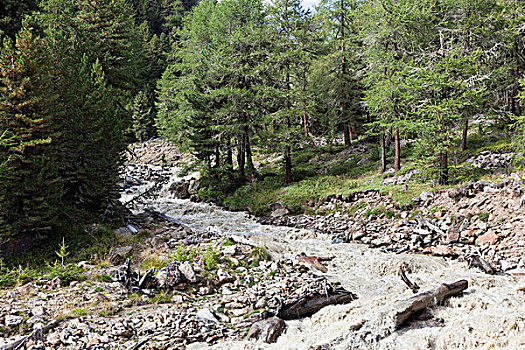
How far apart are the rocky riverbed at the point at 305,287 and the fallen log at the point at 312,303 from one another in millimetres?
216

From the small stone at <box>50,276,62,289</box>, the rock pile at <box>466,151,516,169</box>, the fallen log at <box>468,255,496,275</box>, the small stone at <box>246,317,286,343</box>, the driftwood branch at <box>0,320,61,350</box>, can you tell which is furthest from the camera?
the rock pile at <box>466,151,516,169</box>

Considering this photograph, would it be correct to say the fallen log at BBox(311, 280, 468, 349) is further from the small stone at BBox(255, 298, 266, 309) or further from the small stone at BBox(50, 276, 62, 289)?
the small stone at BBox(50, 276, 62, 289)

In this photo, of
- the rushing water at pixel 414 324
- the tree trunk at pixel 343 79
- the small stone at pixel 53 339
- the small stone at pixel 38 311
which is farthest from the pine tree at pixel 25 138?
the tree trunk at pixel 343 79

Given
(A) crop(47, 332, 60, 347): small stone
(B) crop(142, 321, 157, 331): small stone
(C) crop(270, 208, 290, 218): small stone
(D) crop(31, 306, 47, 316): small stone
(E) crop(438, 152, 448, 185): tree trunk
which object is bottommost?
(C) crop(270, 208, 290, 218): small stone

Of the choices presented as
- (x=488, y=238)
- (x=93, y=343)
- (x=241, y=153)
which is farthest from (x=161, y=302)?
(x=241, y=153)

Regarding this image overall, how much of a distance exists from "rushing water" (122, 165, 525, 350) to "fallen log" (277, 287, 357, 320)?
240 mm

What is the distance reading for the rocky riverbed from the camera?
6824mm

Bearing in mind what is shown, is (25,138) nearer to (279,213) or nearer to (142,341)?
(142,341)

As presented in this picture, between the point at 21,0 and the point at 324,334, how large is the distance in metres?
21.4

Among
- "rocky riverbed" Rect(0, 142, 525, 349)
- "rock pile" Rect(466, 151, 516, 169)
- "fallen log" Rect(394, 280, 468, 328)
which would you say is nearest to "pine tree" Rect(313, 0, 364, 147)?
"rock pile" Rect(466, 151, 516, 169)

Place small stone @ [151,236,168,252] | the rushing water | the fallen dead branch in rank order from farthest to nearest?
small stone @ [151,236,168,252] → the fallen dead branch → the rushing water

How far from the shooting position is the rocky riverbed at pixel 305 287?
6.82 metres

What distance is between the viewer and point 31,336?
656cm

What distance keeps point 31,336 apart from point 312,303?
657 centimetres
